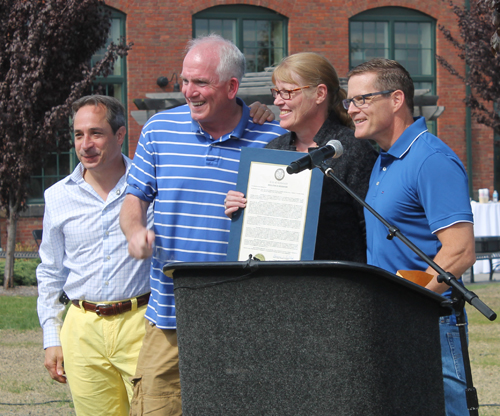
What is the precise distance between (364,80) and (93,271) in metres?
1.62

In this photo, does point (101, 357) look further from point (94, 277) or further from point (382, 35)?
point (382, 35)

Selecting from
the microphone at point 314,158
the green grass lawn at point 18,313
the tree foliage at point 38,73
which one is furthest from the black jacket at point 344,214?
the tree foliage at point 38,73

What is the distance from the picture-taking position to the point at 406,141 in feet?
8.16

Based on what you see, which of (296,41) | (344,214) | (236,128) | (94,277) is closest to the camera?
(344,214)

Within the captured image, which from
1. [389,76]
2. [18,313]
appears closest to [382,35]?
[18,313]

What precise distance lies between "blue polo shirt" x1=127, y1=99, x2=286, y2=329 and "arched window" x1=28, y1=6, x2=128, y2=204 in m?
12.9

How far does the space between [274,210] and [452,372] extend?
0.89m

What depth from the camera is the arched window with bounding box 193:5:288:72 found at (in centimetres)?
1616

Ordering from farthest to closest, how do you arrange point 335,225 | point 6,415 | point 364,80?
1. point 6,415
2. point 335,225
3. point 364,80

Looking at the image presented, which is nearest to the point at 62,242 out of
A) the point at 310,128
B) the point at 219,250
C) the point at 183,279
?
the point at 219,250

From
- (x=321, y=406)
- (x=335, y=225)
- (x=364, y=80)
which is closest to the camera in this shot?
(x=321, y=406)

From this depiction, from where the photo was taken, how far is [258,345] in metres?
1.72

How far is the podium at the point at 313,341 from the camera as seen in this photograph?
5.42 ft

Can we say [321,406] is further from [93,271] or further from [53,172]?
[53,172]
